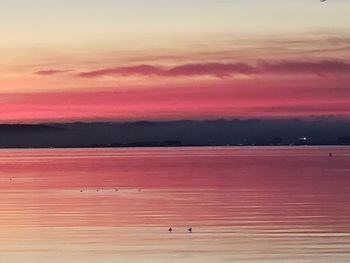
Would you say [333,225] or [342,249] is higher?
[333,225]

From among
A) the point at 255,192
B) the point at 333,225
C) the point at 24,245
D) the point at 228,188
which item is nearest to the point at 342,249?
the point at 333,225

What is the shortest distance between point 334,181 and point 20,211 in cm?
2613

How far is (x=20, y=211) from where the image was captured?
35031mm

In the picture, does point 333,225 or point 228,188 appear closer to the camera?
point 333,225

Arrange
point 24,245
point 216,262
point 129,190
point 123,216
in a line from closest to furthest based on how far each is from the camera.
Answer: point 216,262 < point 24,245 < point 123,216 < point 129,190

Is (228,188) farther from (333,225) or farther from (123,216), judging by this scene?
(333,225)

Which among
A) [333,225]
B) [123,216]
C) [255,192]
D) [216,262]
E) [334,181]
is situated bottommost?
[216,262]

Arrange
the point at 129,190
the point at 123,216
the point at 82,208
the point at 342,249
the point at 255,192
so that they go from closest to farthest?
1. the point at 342,249
2. the point at 123,216
3. the point at 82,208
4. the point at 255,192
5. the point at 129,190

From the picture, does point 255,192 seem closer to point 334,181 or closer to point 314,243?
point 334,181

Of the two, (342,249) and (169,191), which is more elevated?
(169,191)

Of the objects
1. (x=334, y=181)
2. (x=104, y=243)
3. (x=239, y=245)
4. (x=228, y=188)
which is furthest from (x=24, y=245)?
(x=334, y=181)

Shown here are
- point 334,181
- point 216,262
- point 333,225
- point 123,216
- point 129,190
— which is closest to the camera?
point 216,262

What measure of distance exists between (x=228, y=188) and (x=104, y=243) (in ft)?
82.2

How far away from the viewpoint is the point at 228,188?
1959 inches
